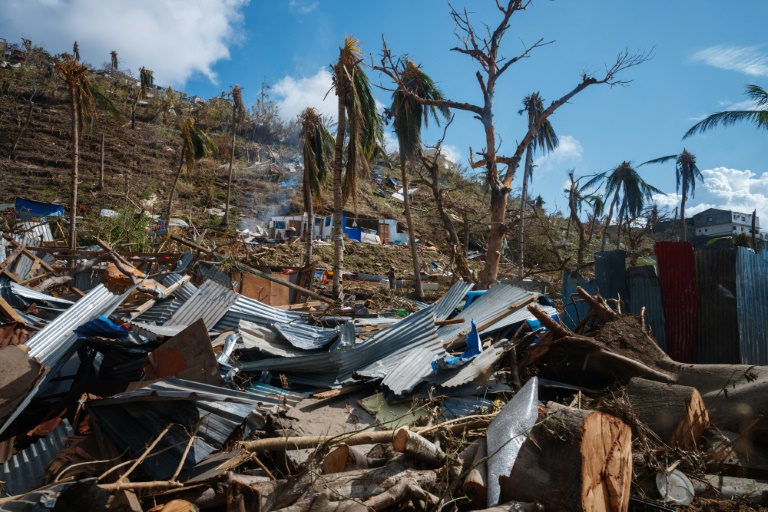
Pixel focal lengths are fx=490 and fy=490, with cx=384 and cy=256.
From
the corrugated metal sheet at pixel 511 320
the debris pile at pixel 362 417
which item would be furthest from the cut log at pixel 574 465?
the corrugated metal sheet at pixel 511 320

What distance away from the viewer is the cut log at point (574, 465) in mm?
2496

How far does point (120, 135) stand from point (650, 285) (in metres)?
38.0

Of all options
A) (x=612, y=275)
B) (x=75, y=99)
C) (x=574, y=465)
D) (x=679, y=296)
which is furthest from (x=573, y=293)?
A: (x=75, y=99)

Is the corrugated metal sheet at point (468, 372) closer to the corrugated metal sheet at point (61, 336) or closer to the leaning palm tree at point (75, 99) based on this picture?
the corrugated metal sheet at point (61, 336)

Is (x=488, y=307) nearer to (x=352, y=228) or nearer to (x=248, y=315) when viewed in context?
(x=248, y=315)

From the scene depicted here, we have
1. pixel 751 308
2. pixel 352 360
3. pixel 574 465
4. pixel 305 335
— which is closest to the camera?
pixel 574 465

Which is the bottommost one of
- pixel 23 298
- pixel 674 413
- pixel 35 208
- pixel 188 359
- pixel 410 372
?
pixel 674 413

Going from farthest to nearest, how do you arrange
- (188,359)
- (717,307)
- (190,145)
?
(190,145) → (717,307) → (188,359)

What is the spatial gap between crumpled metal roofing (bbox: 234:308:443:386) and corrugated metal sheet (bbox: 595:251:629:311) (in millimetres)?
2810

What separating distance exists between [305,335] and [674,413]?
12.5ft

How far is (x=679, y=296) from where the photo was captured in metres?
5.89

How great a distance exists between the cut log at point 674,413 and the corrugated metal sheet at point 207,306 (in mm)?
4465

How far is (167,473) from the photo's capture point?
301 centimetres

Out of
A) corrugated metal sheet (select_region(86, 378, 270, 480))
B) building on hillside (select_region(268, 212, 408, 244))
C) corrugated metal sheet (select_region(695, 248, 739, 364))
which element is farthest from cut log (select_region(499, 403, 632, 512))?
building on hillside (select_region(268, 212, 408, 244))
